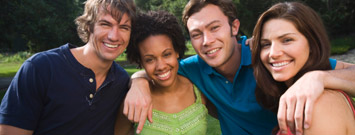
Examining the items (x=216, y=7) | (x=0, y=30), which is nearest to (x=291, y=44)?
(x=216, y=7)

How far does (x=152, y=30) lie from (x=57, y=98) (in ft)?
4.01

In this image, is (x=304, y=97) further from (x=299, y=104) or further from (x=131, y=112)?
(x=131, y=112)

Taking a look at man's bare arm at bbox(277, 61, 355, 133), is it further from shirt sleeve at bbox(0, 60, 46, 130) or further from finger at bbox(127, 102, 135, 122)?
shirt sleeve at bbox(0, 60, 46, 130)

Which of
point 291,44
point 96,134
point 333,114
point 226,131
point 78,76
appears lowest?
point 226,131

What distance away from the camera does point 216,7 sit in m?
3.27

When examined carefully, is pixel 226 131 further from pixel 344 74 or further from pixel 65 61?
pixel 65 61

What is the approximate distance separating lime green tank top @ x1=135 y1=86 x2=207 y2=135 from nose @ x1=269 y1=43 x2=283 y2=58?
121cm

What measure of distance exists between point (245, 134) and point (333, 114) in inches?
61.9

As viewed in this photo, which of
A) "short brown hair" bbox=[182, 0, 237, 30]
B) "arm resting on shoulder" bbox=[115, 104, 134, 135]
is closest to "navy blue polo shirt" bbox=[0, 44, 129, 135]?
"arm resting on shoulder" bbox=[115, 104, 134, 135]

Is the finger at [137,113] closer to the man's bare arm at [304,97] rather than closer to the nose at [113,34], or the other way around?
the nose at [113,34]

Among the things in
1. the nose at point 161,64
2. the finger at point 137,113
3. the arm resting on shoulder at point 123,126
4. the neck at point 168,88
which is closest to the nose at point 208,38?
the nose at point 161,64

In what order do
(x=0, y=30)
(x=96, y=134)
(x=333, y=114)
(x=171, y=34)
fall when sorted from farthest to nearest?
(x=0, y=30) < (x=171, y=34) < (x=96, y=134) < (x=333, y=114)

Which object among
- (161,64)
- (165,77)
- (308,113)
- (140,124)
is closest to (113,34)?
(161,64)

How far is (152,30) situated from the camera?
3.06 meters
